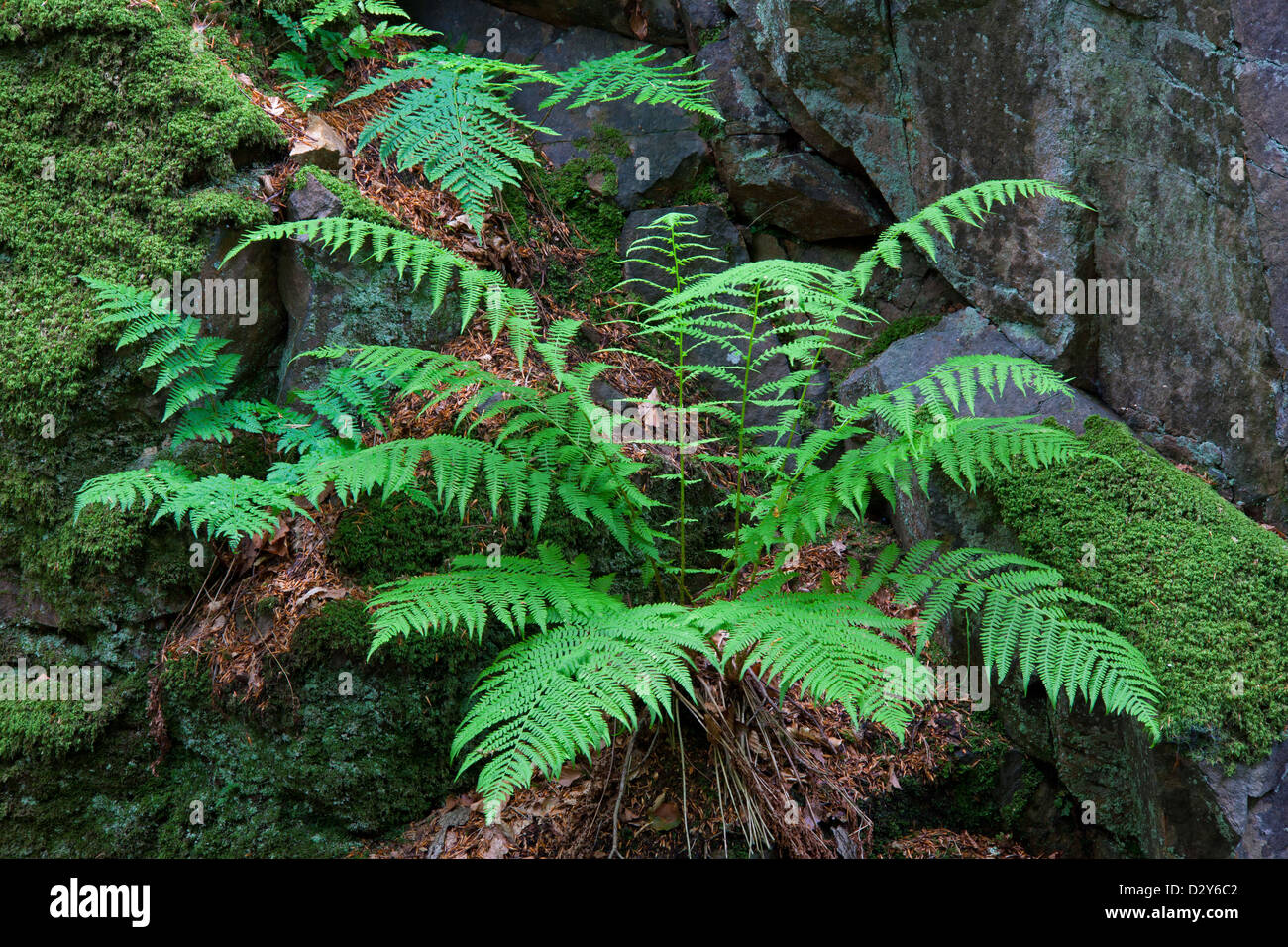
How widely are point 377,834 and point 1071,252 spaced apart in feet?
12.7

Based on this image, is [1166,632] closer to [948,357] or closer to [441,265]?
[948,357]

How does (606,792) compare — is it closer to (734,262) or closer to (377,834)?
(377,834)

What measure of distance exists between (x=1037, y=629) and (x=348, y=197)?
10.8ft

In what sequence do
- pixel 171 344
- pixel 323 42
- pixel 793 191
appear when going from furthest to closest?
pixel 793 191, pixel 323 42, pixel 171 344

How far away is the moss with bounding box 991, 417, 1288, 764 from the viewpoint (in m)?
2.64

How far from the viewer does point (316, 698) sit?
318 centimetres

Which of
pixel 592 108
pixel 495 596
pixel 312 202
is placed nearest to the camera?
pixel 495 596

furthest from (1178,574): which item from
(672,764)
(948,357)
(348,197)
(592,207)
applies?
(348,197)

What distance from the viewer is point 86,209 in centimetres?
372

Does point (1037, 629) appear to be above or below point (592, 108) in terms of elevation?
below

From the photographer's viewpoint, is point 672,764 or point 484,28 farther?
point 484,28

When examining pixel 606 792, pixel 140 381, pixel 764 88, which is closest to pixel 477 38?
pixel 764 88

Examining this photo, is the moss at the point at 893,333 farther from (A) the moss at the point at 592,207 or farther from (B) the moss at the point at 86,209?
(B) the moss at the point at 86,209

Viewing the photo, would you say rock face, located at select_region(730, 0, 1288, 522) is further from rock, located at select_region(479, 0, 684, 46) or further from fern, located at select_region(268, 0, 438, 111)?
fern, located at select_region(268, 0, 438, 111)
